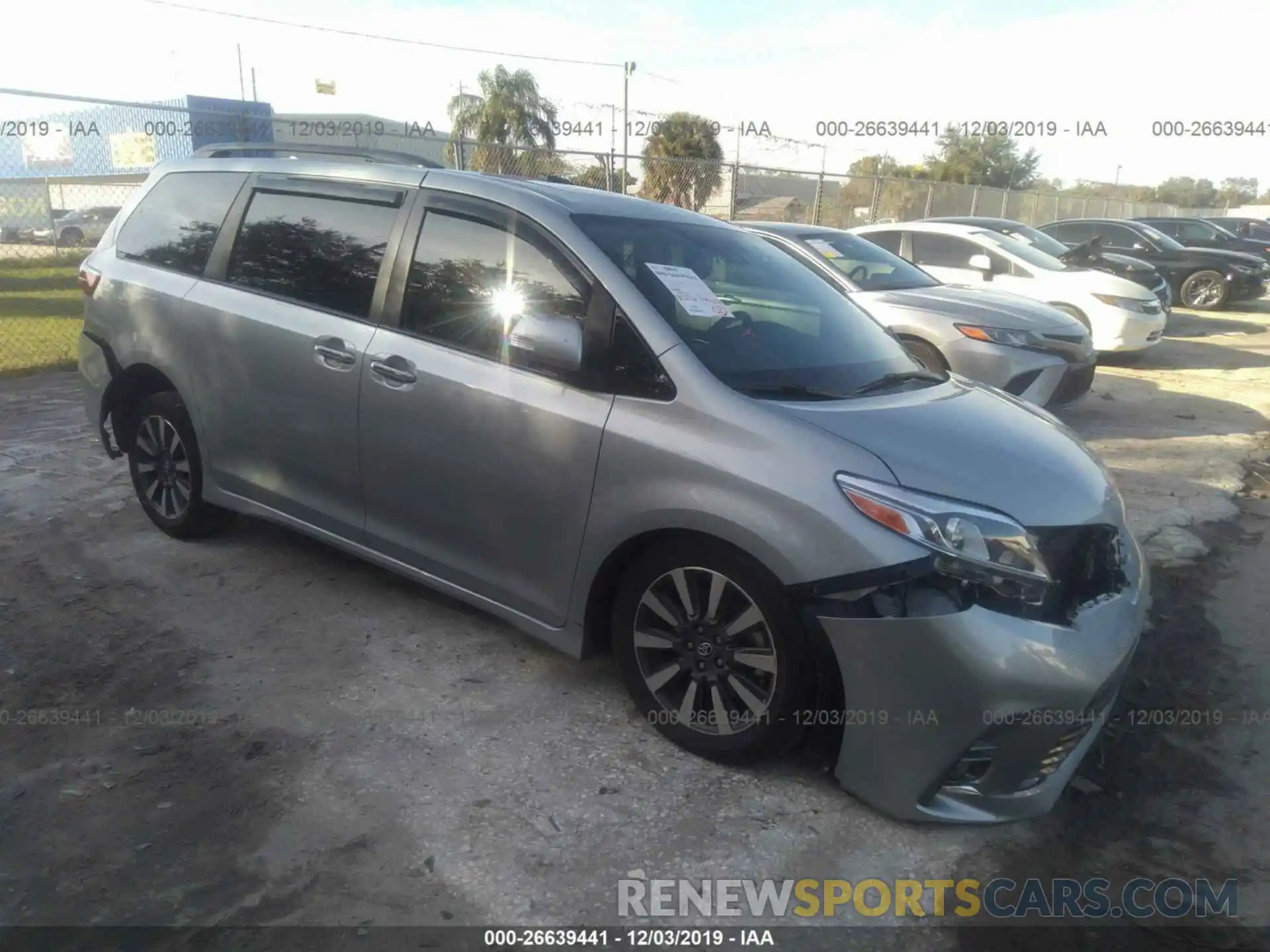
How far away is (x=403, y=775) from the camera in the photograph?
9.72ft

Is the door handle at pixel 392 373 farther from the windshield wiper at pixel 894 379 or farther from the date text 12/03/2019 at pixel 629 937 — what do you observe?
the date text 12/03/2019 at pixel 629 937

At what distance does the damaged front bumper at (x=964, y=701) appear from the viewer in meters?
2.55

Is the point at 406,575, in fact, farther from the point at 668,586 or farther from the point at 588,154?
the point at 588,154

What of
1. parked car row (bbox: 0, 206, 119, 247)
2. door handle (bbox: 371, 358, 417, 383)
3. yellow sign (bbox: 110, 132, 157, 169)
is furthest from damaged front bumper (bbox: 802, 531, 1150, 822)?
yellow sign (bbox: 110, 132, 157, 169)

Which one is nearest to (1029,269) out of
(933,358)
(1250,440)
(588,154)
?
(1250,440)

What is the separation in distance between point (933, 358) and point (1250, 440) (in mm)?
2791

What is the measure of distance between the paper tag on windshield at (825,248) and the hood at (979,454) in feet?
15.2

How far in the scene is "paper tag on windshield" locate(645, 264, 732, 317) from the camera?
325 centimetres

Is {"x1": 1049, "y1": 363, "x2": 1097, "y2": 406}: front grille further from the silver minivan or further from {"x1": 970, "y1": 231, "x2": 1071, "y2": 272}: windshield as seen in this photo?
{"x1": 970, "y1": 231, "x2": 1071, "y2": 272}: windshield

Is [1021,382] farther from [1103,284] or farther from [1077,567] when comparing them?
[1103,284]

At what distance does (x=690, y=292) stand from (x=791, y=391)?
1.75ft

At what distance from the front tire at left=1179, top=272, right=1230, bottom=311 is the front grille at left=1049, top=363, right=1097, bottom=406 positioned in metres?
11.3

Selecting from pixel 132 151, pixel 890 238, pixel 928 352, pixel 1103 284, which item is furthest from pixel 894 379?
pixel 132 151

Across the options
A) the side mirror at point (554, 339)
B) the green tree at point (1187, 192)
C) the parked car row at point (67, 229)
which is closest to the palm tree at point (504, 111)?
the parked car row at point (67, 229)
